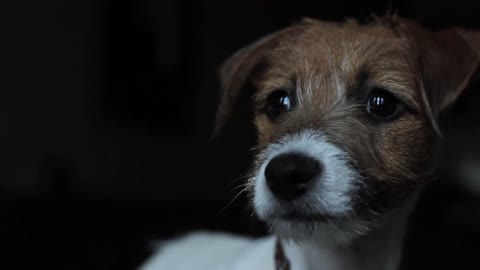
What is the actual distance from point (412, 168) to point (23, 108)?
1682 mm

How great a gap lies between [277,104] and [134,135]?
1116mm

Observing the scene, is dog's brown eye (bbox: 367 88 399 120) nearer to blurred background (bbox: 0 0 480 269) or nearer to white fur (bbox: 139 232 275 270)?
white fur (bbox: 139 232 275 270)

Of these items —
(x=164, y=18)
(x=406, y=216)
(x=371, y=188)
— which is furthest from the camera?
(x=164, y=18)

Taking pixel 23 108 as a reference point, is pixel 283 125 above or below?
above

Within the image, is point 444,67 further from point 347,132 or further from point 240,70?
point 240,70

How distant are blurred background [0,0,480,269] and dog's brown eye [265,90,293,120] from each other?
872 millimetres

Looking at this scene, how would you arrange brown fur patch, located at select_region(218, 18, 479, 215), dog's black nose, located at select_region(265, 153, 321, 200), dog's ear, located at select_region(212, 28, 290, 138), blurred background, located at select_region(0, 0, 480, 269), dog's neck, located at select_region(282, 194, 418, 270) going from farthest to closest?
blurred background, located at select_region(0, 0, 480, 269) < dog's ear, located at select_region(212, 28, 290, 138) < dog's neck, located at select_region(282, 194, 418, 270) < brown fur patch, located at select_region(218, 18, 479, 215) < dog's black nose, located at select_region(265, 153, 321, 200)

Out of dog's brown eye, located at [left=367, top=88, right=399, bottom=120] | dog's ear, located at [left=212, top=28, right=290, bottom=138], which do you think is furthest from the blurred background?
dog's brown eye, located at [left=367, top=88, right=399, bottom=120]

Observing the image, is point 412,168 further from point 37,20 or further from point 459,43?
point 37,20

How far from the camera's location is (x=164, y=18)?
2.68m

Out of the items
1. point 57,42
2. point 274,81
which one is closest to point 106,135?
point 57,42

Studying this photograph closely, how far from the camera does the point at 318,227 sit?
61.3 inches

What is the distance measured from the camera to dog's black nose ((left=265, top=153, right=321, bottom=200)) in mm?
1462

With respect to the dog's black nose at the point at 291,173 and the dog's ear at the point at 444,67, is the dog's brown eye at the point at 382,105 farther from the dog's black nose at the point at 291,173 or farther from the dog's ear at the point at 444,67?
the dog's black nose at the point at 291,173
